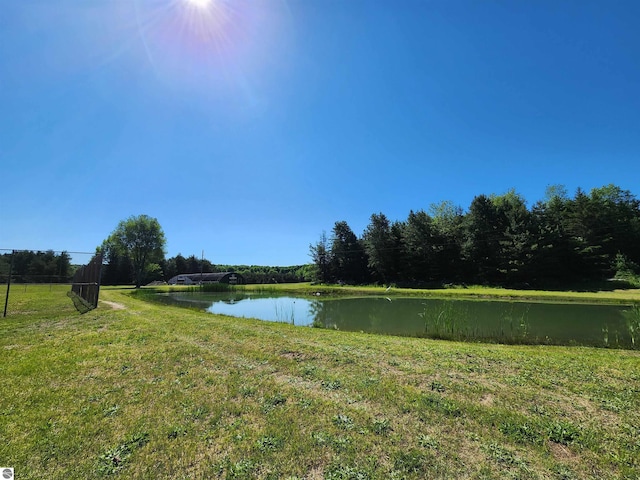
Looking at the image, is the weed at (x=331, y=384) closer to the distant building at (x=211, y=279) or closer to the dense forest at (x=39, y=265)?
the dense forest at (x=39, y=265)

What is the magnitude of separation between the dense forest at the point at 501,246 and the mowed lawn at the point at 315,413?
108ft

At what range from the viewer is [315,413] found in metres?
3.50

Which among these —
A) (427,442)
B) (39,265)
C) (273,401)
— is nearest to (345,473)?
(427,442)

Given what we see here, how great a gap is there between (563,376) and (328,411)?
368cm

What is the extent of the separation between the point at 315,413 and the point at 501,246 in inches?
1575

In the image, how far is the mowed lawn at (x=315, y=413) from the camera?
8.66 feet

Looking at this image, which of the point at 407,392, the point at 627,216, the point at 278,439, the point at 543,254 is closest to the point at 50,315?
the point at 278,439

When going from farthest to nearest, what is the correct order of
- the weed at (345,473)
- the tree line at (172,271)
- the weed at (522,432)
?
the tree line at (172,271), the weed at (522,432), the weed at (345,473)

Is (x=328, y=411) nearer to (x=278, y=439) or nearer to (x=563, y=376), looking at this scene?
(x=278, y=439)

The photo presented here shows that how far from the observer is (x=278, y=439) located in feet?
9.82

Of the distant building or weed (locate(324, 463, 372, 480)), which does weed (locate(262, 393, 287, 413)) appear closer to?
weed (locate(324, 463, 372, 480))

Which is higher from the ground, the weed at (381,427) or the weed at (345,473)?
the weed at (381,427)

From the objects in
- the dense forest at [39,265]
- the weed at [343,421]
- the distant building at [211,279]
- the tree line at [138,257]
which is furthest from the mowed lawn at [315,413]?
the distant building at [211,279]

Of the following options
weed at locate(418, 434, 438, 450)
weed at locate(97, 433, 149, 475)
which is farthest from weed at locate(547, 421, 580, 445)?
weed at locate(97, 433, 149, 475)
